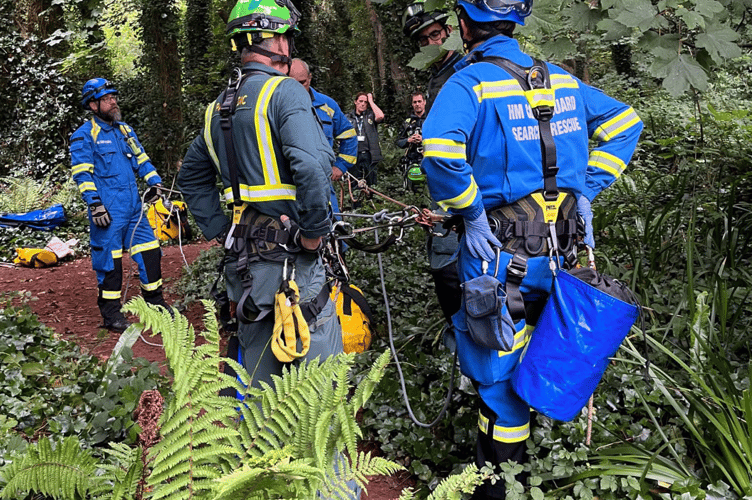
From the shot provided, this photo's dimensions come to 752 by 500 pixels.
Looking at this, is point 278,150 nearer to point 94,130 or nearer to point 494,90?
point 494,90

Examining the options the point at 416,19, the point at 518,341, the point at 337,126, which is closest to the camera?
the point at 518,341

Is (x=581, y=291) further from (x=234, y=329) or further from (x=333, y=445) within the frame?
(x=234, y=329)

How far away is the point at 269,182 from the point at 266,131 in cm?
27

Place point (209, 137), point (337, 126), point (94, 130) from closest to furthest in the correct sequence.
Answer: point (209, 137), point (94, 130), point (337, 126)

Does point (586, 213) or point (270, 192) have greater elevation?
point (270, 192)

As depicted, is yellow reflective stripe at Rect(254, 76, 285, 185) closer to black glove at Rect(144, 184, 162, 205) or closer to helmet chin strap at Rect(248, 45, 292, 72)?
helmet chin strap at Rect(248, 45, 292, 72)

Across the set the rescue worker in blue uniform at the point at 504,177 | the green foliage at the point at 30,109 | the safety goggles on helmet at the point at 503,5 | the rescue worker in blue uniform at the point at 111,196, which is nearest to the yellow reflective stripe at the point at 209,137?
the rescue worker in blue uniform at the point at 504,177

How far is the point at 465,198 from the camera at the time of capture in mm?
2828

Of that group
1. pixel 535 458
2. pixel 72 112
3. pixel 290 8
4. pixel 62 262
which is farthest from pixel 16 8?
pixel 535 458

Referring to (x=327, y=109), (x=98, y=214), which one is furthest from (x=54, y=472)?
(x=327, y=109)

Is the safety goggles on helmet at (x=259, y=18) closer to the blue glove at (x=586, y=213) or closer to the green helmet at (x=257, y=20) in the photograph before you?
the green helmet at (x=257, y=20)

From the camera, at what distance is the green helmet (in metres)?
3.23

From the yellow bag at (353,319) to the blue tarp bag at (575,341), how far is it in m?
2.34

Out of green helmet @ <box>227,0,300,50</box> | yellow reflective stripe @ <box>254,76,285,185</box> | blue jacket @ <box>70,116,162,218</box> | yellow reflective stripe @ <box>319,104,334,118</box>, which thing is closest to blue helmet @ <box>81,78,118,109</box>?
blue jacket @ <box>70,116,162,218</box>
